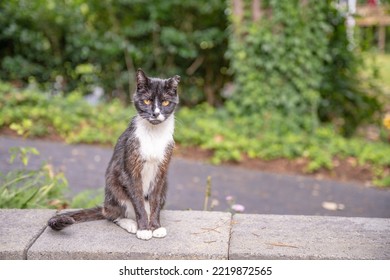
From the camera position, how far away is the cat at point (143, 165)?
3.35 m

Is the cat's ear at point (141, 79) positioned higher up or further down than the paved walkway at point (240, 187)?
higher up

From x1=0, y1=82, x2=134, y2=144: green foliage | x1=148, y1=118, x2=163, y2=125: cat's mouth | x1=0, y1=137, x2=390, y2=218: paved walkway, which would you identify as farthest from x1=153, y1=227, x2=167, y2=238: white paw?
x1=0, y1=82, x2=134, y2=144: green foliage

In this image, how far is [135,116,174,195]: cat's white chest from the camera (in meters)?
3.38

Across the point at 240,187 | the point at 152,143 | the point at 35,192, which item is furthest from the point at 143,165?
the point at 240,187

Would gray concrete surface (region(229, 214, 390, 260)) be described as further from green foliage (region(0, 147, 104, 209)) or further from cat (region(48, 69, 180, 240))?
green foliage (region(0, 147, 104, 209))

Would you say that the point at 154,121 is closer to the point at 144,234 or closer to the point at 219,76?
the point at 144,234

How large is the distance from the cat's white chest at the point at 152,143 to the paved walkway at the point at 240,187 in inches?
79.1

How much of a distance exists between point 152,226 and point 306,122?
184 inches

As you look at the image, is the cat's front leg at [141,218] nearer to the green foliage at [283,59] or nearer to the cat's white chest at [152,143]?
the cat's white chest at [152,143]

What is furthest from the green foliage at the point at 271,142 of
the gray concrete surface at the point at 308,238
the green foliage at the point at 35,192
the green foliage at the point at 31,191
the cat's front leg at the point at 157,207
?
the cat's front leg at the point at 157,207

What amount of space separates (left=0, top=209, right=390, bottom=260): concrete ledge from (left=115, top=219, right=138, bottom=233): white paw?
0.04m

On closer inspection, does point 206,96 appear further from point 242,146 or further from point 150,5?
point 242,146

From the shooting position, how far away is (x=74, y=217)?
3.47m

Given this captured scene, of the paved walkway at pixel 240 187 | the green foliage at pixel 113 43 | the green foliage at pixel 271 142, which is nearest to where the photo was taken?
the paved walkway at pixel 240 187
